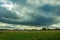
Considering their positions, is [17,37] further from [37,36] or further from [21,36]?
[37,36]

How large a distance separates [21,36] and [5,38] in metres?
9.42

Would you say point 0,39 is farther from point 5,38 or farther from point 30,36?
point 30,36

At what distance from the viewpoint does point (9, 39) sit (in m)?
106

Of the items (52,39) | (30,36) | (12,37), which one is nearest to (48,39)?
(52,39)

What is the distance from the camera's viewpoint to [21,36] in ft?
368

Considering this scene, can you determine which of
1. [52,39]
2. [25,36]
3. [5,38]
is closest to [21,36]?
[25,36]

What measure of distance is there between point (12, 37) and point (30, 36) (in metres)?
10.4

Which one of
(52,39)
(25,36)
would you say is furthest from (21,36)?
(52,39)

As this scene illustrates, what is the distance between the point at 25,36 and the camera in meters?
113

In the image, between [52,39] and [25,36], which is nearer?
[52,39]

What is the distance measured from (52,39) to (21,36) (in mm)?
18091

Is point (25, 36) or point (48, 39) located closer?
point (48, 39)

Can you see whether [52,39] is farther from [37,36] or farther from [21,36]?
[21,36]

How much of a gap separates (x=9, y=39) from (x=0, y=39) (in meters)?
4.86
